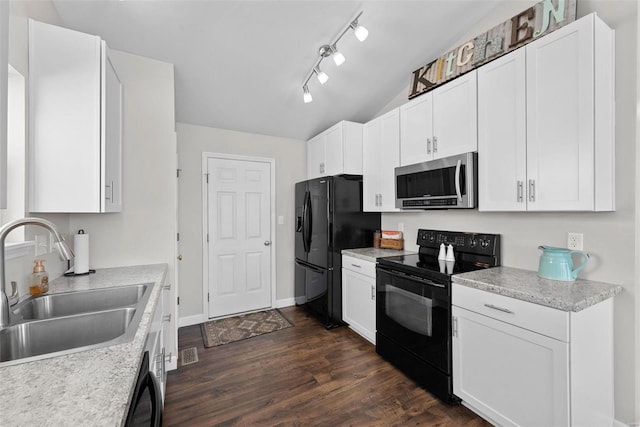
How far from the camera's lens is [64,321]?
1.16m

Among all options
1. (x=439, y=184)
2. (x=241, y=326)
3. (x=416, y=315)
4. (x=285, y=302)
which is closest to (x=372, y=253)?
(x=416, y=315)

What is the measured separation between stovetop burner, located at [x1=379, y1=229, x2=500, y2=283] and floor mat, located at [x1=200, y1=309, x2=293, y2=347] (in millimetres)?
1554

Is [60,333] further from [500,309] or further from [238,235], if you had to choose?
[238,235]

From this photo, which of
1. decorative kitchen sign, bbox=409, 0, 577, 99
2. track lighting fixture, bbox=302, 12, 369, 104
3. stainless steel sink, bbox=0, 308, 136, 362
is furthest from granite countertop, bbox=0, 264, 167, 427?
decorative kitchen sign, bbox=409, 0, 577, 99

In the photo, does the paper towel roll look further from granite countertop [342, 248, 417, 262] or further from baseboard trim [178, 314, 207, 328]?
granite countertop [342, 248, 417, 262]

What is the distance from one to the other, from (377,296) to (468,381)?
0.92 meters

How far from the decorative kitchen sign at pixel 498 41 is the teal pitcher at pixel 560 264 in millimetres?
1390

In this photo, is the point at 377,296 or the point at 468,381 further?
the point at 377,296

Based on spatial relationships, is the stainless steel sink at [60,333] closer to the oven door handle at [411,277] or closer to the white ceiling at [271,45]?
the oven door handle at [411,277]

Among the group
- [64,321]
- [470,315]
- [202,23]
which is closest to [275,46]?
[202,23]

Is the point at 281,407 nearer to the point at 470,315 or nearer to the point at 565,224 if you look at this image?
the point at 470,315

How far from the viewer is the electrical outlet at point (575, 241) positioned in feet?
5.73

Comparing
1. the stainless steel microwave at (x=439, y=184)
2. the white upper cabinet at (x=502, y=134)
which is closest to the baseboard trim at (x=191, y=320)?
the stainless steel microwave at (x=439, y=184)

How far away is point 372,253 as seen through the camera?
9.32 ft
